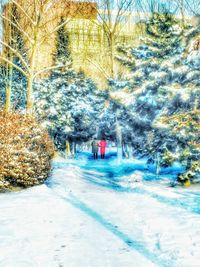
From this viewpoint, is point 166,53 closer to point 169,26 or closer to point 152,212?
point 169,26

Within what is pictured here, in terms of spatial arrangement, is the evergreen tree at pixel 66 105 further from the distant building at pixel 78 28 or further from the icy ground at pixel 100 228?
the icy ground at pixel 100 228

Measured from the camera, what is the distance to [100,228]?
6.99 metres

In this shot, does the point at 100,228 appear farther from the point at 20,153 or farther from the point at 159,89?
the point at 159,89

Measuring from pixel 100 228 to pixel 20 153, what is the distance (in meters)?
5.40

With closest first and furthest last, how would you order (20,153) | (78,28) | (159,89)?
(20,153) < (159,89) < (78,28)

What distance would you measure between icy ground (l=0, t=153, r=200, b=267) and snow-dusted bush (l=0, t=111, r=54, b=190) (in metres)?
0.66

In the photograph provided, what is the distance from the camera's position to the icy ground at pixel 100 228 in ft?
17.3

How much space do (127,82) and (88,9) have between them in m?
12.2

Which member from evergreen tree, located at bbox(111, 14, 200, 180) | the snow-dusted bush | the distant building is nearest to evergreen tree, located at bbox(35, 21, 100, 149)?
the distant building

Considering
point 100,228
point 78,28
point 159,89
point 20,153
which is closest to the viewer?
point 100,228

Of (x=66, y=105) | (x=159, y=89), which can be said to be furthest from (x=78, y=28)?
(x=159, y=89)

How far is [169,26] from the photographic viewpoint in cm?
1501

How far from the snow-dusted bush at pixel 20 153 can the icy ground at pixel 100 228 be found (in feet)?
2.17

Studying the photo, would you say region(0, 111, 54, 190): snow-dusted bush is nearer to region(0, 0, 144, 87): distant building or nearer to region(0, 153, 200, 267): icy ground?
region(0, 153, 200, 267): icy ground
